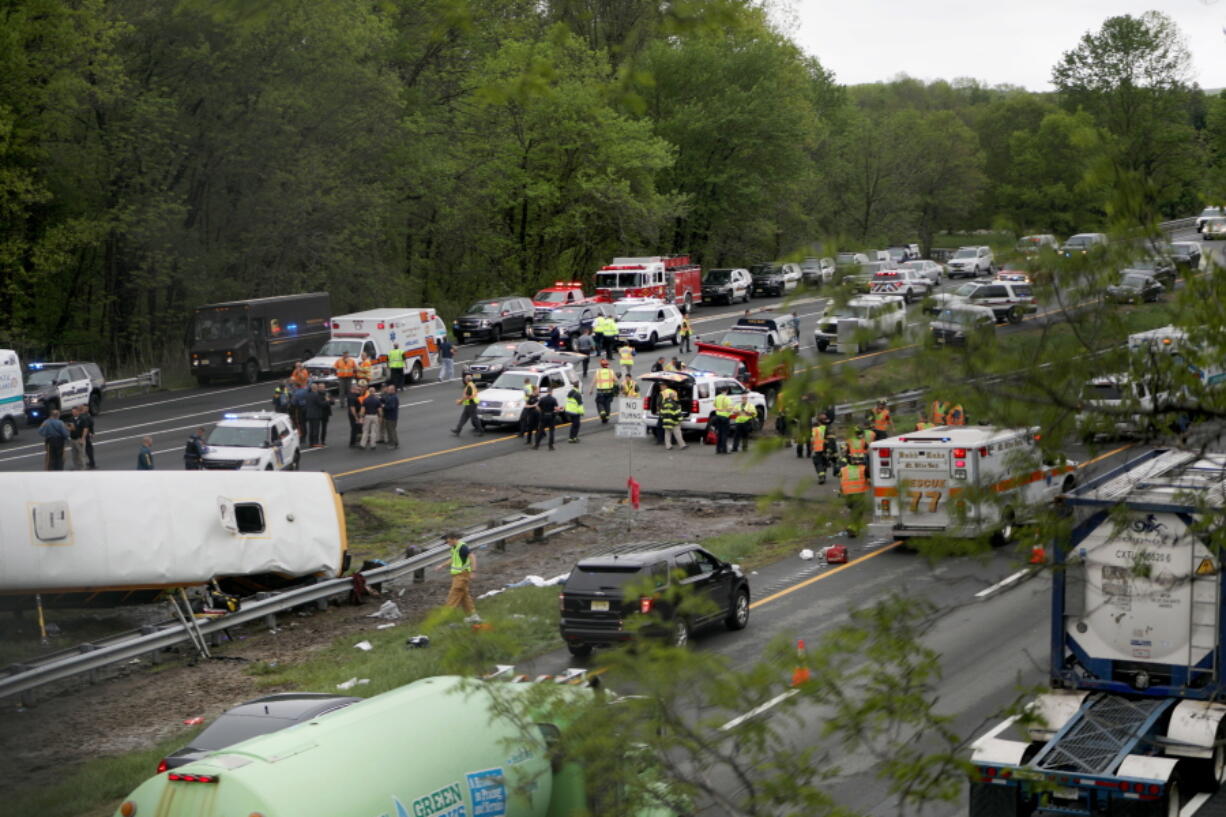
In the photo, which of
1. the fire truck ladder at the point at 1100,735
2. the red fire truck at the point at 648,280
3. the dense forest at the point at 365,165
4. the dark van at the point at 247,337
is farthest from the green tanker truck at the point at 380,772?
the red fire truck at the point at 648,280

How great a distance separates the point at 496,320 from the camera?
5656cm

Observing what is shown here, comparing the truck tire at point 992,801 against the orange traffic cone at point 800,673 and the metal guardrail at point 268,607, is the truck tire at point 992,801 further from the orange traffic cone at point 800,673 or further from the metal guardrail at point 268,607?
the metal guardrail at point 268,607

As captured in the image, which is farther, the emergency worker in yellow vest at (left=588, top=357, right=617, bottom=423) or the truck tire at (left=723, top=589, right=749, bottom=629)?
the emergency worker in yellow vest at (left=588, top=357, right=617, bottom=423)

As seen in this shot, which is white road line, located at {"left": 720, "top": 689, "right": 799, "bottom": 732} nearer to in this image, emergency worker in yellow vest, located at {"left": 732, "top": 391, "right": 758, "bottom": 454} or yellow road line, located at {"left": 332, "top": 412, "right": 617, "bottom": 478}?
yellow road line, located at {"left": 332, "top": 412, "right": 617, "bottom": 478}

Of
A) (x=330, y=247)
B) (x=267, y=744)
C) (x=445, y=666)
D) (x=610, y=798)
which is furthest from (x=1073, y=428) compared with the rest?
(x=330, y=247)

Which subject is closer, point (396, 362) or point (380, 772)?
point (380, 772)

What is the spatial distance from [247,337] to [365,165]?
14.1 metres

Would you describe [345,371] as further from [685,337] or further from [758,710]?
[758,710]

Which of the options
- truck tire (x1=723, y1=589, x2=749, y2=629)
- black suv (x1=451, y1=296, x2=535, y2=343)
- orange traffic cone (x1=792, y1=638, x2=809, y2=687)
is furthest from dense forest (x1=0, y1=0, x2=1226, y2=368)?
orange traffic cone (x1=792, y1=638, x2=809, y2=687)

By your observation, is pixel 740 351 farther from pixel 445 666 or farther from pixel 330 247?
pixel 445 666

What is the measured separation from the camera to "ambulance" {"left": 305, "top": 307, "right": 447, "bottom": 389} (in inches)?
1698

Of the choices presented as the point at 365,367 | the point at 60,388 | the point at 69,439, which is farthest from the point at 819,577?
the point at 60,388

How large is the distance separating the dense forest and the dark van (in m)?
5.77

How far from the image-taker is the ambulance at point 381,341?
1698 inches
